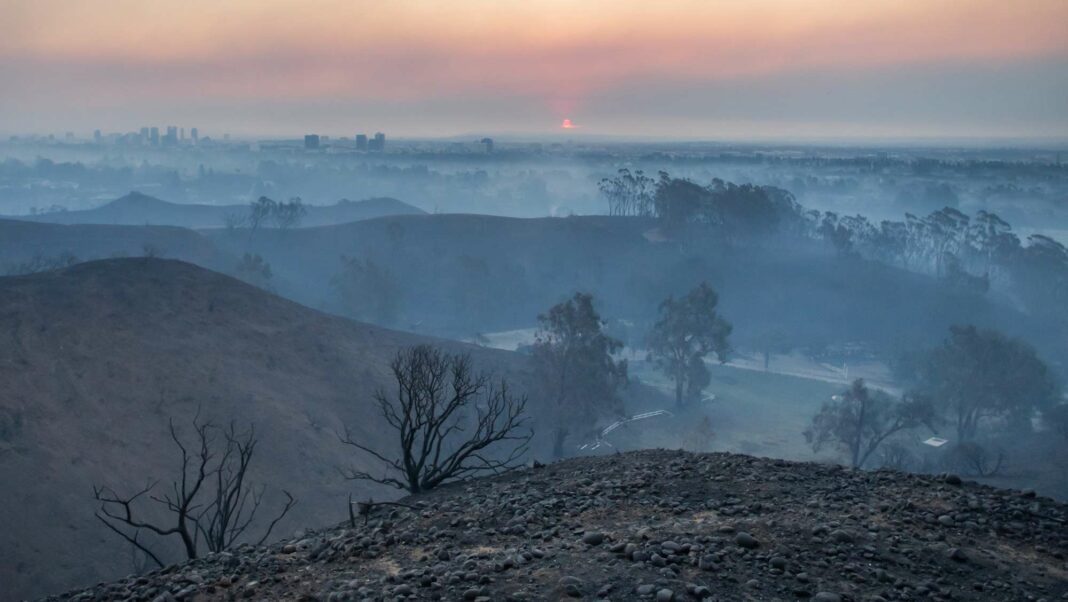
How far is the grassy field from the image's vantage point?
44438mm

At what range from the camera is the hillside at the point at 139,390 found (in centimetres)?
2430

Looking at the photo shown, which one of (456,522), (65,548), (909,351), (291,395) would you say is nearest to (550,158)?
(909,351)

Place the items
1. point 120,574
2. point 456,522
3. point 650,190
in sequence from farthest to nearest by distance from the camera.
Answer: point 650,190 < point 120,574 < point 456,522

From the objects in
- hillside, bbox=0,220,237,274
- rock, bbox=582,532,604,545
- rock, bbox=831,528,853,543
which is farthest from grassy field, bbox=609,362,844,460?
hillside, bbox=0,220,237,274

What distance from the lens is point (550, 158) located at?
17412 centimetres

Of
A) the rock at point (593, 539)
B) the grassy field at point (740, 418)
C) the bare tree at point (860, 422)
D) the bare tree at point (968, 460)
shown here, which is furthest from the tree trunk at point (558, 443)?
the rock at point (593, 539)

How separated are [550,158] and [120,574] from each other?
514 feet

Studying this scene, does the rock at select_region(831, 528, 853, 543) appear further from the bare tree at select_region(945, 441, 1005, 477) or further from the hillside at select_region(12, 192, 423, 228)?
the hillside at select_region(12, 192, 423, 228)

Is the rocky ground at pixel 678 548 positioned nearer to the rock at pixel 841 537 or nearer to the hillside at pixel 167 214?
the rock at pixel 841 537

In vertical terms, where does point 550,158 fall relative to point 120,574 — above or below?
above

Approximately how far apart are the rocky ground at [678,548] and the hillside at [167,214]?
114981mm

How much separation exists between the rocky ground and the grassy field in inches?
1291

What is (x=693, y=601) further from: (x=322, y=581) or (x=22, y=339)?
(x=22, y=339)

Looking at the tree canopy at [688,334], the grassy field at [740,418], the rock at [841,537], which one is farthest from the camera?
the tree canopy at [688,334]
